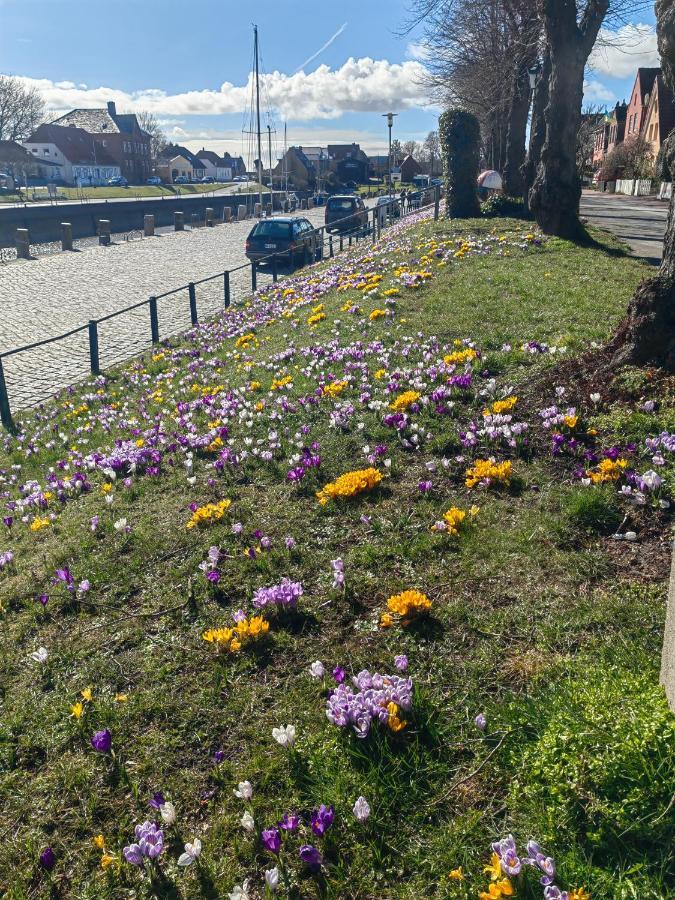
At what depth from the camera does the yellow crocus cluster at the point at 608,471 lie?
14.8 ft

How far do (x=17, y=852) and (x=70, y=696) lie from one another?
88 cm

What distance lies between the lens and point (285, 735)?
9.45 ft

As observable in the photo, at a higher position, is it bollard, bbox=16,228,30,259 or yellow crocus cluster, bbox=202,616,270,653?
bollard, bbox=16,228,30,259

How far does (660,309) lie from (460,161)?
18.6m

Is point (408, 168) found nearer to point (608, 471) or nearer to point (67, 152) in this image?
point (67, 152)

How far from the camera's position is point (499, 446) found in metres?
5.36

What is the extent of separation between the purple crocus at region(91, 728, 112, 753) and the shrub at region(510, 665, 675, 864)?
5.99 ft

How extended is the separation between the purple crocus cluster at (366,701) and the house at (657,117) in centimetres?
6364

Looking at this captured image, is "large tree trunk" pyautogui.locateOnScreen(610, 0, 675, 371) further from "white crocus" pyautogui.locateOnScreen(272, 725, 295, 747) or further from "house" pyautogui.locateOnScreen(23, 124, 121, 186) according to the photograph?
"house" pyautogui.locateOnScreen(23, 124, 121, 186)

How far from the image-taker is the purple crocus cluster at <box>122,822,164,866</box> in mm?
2516

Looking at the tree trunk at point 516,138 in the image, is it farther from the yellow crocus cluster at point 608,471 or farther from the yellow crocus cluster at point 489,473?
the yellow crocus cluster at point 608,471

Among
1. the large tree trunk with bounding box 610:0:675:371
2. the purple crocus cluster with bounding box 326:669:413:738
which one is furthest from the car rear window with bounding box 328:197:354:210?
the purple crocus cluster with bounding box 326:669:413:738

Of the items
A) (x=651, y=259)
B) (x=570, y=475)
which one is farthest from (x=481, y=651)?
(x=651, y=259)

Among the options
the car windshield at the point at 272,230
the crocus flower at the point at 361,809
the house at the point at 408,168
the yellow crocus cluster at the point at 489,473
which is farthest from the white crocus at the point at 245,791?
the house at the point at 408,168
